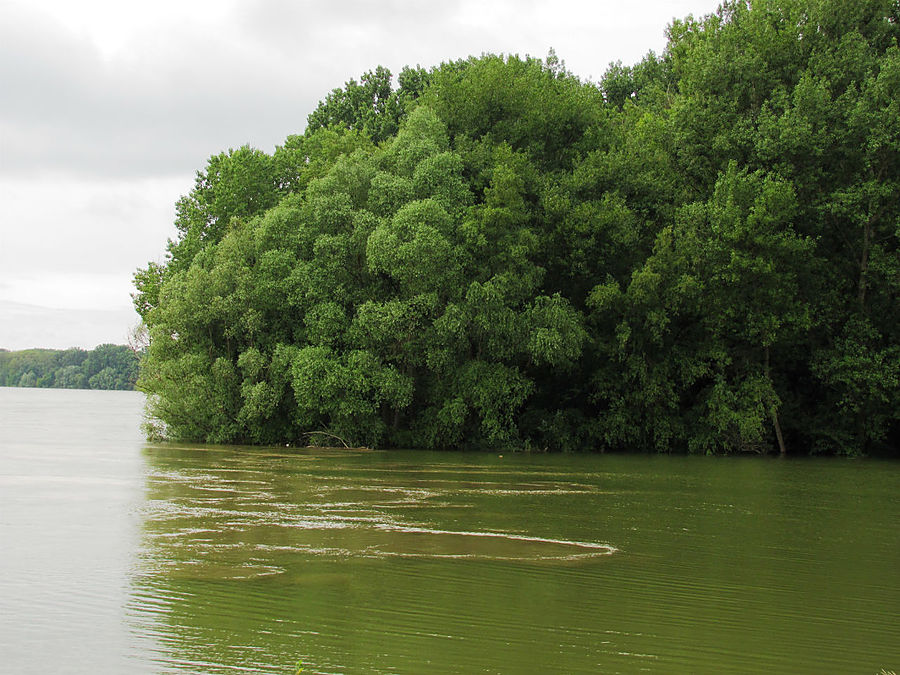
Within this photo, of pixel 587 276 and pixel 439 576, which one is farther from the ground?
pixel 587 276

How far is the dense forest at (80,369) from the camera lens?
6934 inches

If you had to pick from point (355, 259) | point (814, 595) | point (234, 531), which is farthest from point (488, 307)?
point (814, 595)

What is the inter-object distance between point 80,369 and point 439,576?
190m

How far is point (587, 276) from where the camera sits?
128 ft

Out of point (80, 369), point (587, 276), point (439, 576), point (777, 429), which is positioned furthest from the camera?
point (80, 369)

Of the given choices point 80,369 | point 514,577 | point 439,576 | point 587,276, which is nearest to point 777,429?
point 587,276

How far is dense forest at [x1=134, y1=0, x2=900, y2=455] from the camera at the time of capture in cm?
3512

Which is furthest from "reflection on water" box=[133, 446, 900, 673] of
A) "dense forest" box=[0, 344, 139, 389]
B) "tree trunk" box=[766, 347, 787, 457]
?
"dense forest" box=[0, 344, 139, 389]

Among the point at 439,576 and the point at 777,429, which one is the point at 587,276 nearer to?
the point at 777,429

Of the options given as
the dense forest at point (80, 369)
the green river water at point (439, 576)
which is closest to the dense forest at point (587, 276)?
the green river water at point (439, 576)

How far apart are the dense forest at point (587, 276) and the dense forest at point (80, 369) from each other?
140m

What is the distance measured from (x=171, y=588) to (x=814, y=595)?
28.5 ft

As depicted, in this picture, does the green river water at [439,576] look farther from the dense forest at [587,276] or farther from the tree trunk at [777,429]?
the tree trunk at [777,429]

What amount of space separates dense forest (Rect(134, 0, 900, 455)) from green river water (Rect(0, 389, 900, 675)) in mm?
11935
